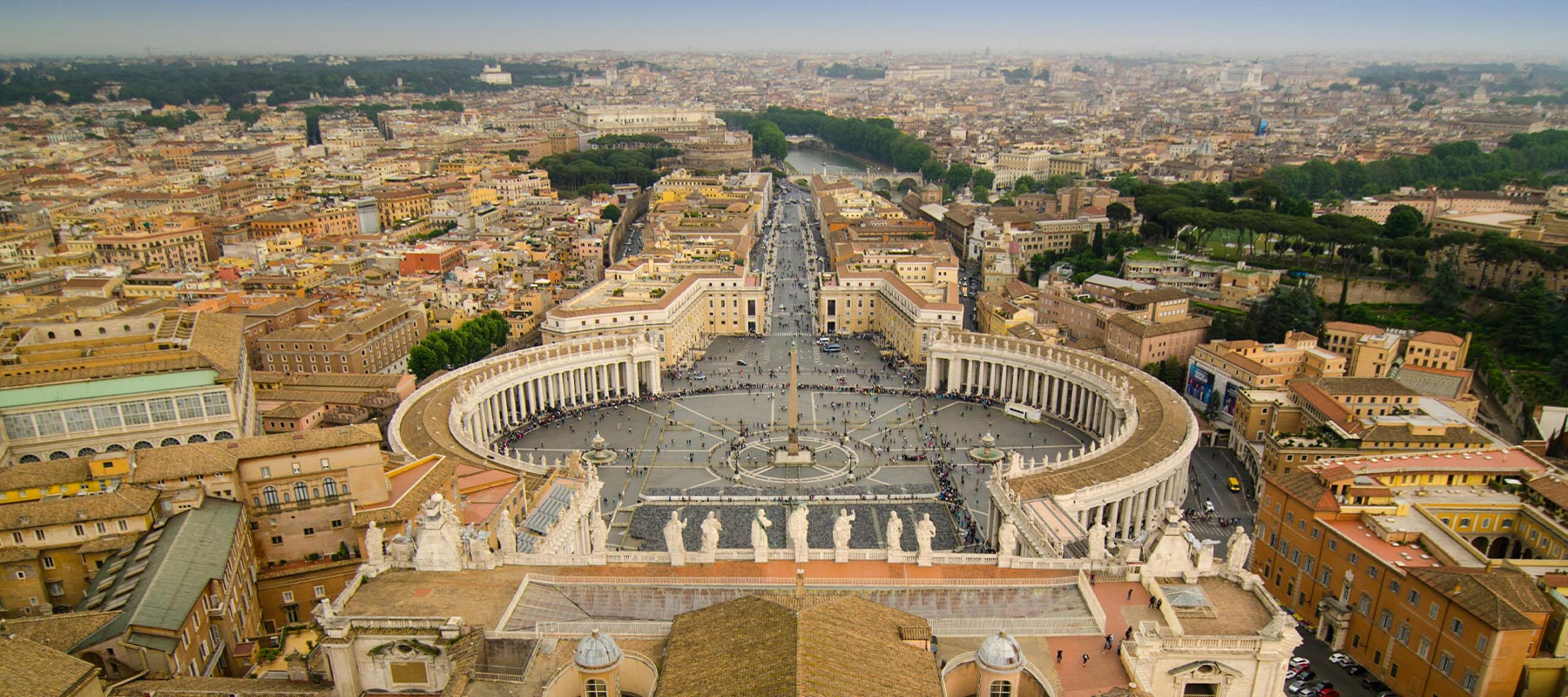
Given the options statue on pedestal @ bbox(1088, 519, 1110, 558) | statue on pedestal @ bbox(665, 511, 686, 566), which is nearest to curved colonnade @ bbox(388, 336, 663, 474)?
statue on pedestal @ bbox(665, 511, 686, 566)

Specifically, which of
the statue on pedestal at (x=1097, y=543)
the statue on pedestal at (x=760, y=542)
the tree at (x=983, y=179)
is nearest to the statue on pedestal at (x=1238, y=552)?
the statue on pedestal at (x=1097, y=543)

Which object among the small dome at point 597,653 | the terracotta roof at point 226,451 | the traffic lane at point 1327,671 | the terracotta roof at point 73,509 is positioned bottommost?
the traffic lane at point 1327,671

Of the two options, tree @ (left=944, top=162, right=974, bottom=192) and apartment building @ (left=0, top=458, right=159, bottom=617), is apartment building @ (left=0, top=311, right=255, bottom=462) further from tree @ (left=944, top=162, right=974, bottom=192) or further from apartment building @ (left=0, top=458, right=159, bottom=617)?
tree @ (left=944, top=162, right=974, bottom=192)

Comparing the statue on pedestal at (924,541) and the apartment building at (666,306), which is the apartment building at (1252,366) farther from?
the apartment building at (666,306)

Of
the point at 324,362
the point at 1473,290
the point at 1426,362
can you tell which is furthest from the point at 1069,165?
the point at 324,362

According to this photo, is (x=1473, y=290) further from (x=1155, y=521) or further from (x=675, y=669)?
(x=675, y=669)
